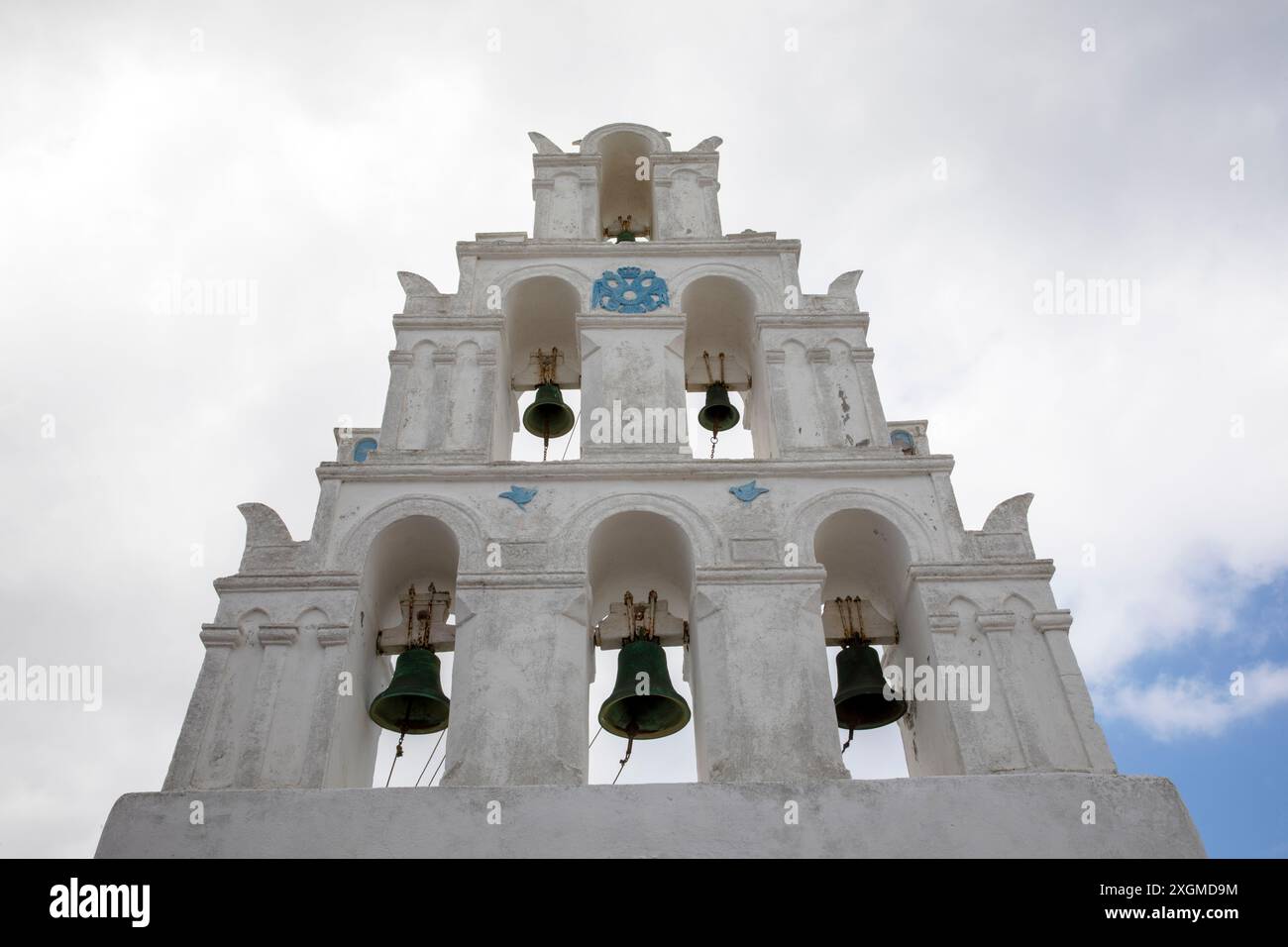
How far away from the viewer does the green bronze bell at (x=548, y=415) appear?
534 inches

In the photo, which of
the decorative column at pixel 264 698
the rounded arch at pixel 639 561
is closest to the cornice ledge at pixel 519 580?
the rounded arch at pixel 639 561

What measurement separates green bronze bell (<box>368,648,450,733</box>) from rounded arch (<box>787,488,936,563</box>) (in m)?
3.53

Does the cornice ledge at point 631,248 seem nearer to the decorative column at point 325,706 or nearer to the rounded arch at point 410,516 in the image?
the rounded arch at point 410,516

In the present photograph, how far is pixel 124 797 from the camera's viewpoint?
8180 mm

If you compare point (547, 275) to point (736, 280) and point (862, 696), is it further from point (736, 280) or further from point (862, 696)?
point (862, 696)

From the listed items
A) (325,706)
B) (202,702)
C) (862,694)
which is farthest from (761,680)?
(202,702)

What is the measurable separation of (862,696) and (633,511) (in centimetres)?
274

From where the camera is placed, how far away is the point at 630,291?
13516 millimetres

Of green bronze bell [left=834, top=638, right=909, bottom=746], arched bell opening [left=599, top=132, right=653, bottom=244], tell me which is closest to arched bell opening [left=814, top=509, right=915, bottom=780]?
green bronze bell [left=834, top=638, right=909, bottom=746]

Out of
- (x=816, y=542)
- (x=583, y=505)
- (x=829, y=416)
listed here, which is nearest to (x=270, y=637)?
(x=583, y=505)
